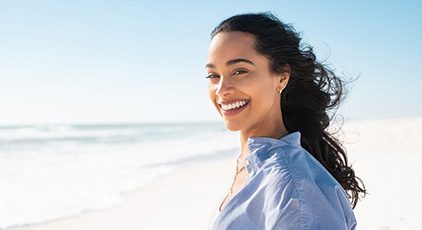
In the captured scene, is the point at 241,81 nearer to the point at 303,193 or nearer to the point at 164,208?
the point at 303,193

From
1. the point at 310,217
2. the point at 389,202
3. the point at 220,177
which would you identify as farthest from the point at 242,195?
the point at 220,177

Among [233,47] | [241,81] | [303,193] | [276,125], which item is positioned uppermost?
[233,47]

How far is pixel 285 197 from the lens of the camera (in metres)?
1.44

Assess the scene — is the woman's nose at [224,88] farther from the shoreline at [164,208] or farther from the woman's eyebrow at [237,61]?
the shoreline at [164,208]

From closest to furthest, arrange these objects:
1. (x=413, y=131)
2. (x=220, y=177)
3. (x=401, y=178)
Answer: (x=401, y=178) < (x=220, y=177) < (x=413, y=131)

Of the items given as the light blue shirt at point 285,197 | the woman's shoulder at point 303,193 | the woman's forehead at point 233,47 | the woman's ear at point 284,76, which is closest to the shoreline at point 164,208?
the woman's ear at point 284,76

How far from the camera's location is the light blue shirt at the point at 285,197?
4.62 ft

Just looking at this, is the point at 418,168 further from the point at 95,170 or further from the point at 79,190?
the point at 95,170

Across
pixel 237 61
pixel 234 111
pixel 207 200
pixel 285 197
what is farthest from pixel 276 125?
pixel 207 200

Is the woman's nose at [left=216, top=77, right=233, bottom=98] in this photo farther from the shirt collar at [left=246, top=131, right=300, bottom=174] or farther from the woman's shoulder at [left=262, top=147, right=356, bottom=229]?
the woman's shoulder at [left=262, top=147, right=356, bottom=229]

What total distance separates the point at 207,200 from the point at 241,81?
6299 millimetres

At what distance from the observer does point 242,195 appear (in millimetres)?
1646

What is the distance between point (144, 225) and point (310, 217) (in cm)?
548

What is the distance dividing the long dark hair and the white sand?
183cm
